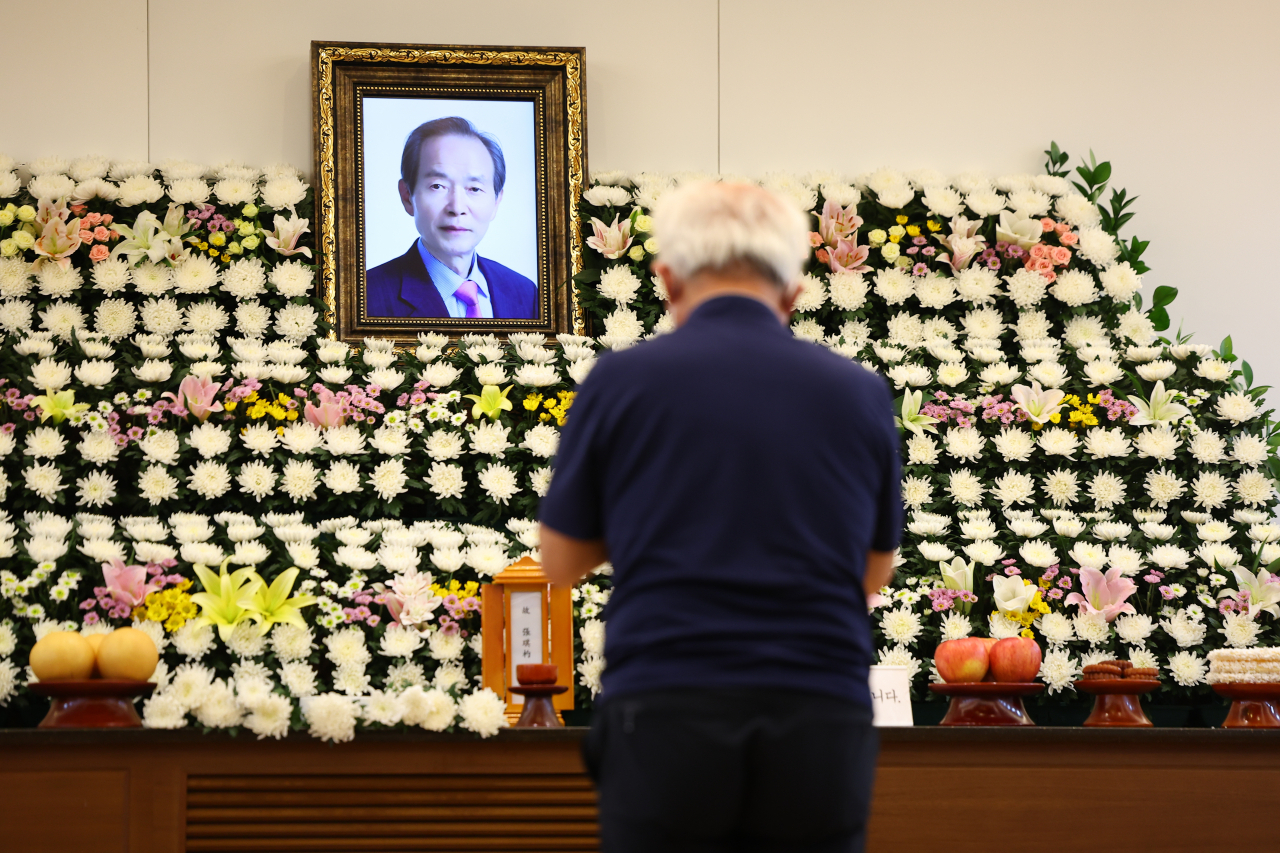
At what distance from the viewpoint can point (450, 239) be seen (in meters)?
4.95

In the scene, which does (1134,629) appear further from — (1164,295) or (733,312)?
(733,312)

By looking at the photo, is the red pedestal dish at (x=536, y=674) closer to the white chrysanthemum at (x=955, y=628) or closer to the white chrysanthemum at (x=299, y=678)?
the white chrysanthemum at (x=299, y=678)

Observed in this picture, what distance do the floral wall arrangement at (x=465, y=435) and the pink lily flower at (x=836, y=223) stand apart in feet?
0.03

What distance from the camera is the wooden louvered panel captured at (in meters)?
2.89

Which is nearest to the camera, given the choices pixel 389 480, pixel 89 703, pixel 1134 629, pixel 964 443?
pixel 89 703

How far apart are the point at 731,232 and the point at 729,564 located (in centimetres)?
45

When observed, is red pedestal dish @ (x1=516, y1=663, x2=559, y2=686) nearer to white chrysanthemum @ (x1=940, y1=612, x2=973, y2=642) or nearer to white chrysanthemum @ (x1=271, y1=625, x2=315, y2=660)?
white chrysanthemum @ (x1=271, y1=625, x2=315, y2=660)

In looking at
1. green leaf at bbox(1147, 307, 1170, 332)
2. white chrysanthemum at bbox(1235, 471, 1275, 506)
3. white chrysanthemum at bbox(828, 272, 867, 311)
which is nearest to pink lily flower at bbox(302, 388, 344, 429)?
white chrysanthemum at bbox(828, 272, 867, 311)

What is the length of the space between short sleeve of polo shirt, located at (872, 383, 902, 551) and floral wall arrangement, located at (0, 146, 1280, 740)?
5.80ft

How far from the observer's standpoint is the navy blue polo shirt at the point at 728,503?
1.52m

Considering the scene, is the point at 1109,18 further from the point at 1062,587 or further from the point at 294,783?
the point at 294,783

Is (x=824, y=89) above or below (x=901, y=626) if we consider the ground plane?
above

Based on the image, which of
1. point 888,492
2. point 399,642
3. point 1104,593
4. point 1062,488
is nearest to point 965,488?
point 1062,488

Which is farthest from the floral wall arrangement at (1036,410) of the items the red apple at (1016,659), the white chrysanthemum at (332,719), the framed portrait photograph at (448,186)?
the white chrysanthemum at (332,719)
